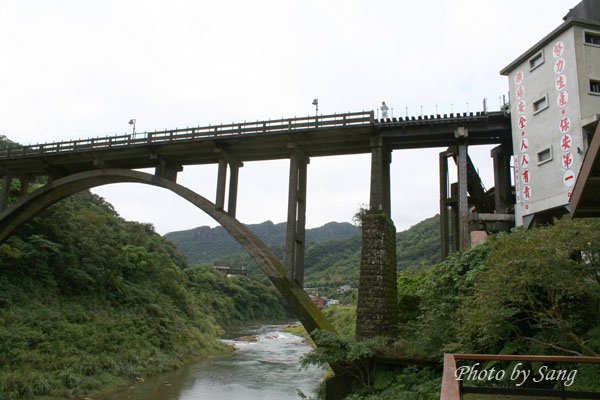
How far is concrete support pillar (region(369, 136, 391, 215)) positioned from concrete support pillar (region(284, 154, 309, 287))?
8.24 ft

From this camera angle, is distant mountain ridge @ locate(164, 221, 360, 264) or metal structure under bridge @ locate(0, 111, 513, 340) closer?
metal structure under bridge @ locate(0, 111, 513, 340)

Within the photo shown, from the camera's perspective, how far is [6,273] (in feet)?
67.9

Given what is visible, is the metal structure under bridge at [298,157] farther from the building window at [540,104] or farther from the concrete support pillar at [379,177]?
the building window at [540,104]

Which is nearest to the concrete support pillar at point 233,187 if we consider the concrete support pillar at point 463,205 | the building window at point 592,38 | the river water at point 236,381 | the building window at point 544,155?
the river water at point 236,381

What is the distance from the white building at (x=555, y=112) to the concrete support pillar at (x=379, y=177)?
3.78m

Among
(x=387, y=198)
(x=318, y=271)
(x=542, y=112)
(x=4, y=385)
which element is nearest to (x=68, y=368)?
(x=4, y=385)

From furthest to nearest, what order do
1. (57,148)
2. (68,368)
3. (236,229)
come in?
1. (57,148)
2. (68,368)
3. (236,229)

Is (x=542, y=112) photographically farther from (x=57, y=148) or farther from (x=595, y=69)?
(x=57, y=148)

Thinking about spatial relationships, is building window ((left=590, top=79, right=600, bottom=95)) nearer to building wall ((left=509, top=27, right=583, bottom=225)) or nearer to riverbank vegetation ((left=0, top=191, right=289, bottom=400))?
building wall ((left=509, top=27, right=583, bottom=225))

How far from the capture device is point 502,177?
1512 cm

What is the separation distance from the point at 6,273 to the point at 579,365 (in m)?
21.9

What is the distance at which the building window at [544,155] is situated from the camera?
41.3 feet

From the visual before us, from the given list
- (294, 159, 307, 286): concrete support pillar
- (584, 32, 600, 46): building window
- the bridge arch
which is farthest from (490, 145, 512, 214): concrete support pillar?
the bridge arch

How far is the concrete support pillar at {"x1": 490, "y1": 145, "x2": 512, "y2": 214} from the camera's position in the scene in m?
14.8
